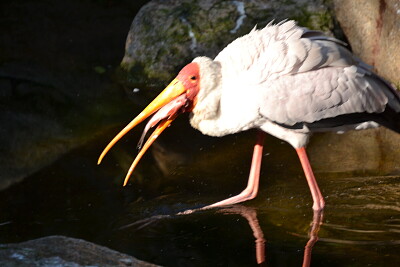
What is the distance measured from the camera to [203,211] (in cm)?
455

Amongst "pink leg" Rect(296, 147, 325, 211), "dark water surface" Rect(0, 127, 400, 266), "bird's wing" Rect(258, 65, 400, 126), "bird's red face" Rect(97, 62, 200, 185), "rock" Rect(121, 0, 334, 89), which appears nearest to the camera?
"dark water surface" Rect(0, 127, 400, 266)

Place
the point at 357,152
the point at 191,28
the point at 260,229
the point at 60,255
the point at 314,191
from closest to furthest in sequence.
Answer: the point at 60,255 → the point at 260,229 → the point at 314,191 → the point at 357,152 → the point at 191,28

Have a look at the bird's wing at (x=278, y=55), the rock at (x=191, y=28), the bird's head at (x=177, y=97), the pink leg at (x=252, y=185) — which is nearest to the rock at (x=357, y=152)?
the pink leg at (x=252, y=185)

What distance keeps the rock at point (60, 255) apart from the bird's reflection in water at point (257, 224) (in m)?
0.77

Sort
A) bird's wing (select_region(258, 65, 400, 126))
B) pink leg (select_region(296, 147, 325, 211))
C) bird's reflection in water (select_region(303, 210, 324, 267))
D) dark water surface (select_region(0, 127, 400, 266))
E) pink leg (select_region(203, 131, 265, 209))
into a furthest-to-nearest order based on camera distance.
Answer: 1. pink leg (select_region(203, 131, 265, 209))
2. pink leg (select_region(296, 147, 325, 211))
3. bird's wing (select_region(258, 65, 400, 126))
4. dark water surface (select_region(0, 127, 400, 266))
5. bird's reflection in water (select_region(303, 210, 324, 267))

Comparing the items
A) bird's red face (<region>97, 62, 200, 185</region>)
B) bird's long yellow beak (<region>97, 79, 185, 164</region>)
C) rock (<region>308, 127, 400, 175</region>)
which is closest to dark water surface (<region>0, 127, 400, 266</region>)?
rock (<region>308, 127, 400, 175</region>)

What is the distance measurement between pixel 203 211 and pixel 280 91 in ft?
2.99

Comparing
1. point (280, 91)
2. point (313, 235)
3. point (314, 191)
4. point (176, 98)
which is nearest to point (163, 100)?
point (176, 98)

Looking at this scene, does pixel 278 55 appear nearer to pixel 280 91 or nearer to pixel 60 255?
pixel 280 91

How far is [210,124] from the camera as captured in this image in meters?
4.37

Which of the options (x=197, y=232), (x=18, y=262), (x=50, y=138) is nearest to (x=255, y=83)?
(x=197, y=232)

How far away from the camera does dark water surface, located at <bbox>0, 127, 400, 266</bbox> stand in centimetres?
403

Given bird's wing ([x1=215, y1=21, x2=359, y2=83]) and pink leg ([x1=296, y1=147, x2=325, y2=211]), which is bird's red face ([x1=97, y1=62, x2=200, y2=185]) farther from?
pink leg ([x1=296, y1=147, x2=325, y2=211])

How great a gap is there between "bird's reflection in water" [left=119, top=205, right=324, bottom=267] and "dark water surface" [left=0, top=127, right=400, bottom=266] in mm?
12
